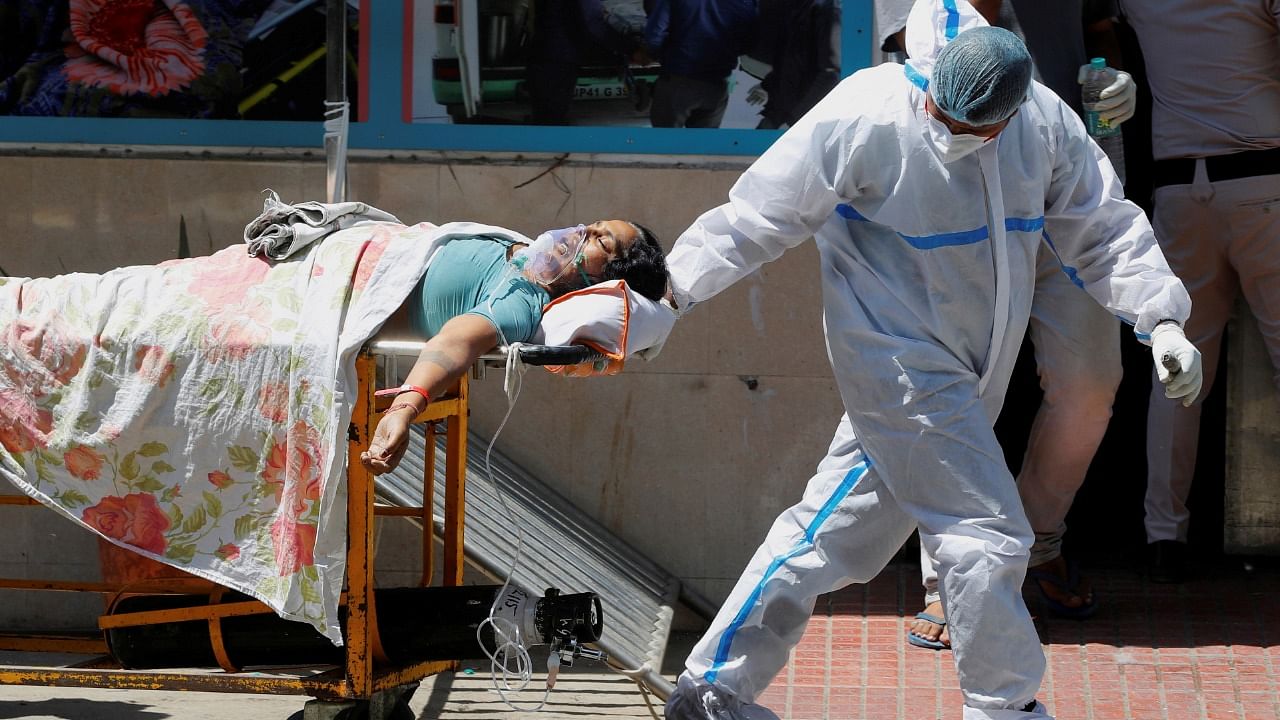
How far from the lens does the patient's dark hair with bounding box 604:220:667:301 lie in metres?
3.66

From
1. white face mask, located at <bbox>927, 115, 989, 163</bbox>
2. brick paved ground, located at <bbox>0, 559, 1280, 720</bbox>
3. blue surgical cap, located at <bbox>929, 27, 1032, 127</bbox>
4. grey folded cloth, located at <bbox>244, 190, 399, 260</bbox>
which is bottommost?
brick paved ground, located at <bbox>0, 559, 1280, 720</bbox>

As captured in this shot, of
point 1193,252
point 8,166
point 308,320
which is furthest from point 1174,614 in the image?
point 8,166

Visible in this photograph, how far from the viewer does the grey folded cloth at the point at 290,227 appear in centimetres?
380

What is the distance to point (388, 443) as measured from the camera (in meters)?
3.14

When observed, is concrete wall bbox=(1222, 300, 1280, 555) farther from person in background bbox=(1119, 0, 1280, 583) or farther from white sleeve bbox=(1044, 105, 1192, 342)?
white sleeve bbox=(1044, 105, 1192, 342)

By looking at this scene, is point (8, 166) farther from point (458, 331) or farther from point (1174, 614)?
point (1174, 614)

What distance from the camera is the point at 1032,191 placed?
11.5 feet

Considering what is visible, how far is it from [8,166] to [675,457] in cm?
257

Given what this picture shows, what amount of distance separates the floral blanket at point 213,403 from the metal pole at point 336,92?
958mm

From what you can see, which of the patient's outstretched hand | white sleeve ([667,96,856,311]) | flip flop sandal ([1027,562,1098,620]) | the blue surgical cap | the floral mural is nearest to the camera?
the patient's outstretched hand

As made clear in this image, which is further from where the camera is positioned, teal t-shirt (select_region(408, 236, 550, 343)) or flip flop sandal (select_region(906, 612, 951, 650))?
flip flop sandal (select_region(906, 612, 951, 650))

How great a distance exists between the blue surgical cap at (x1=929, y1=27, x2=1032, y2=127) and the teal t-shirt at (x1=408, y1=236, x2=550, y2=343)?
1030 mm

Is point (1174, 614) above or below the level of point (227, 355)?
below

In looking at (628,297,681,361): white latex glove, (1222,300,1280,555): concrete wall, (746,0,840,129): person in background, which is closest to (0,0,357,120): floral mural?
(746,0,840,129): person in background
